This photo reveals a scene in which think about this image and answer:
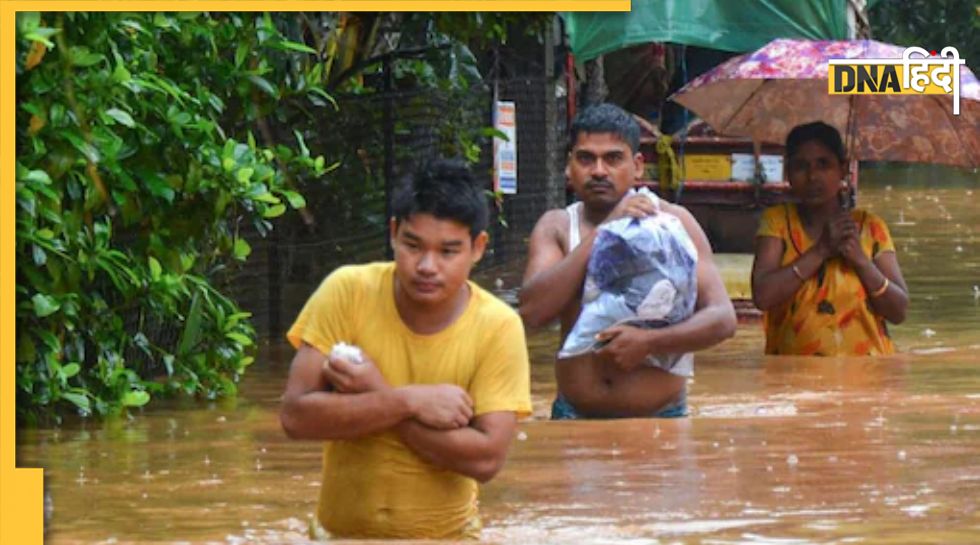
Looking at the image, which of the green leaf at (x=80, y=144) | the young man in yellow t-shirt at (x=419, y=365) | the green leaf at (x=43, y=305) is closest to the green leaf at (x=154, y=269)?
the green leaf at (x=43, y=305)

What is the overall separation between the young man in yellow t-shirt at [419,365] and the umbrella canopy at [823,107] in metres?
7.28

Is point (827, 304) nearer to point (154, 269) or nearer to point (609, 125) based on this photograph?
point (609, 125)

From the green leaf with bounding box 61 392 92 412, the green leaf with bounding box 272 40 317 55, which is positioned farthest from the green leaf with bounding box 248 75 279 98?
the green leaf with bounding box 61 392 92 412

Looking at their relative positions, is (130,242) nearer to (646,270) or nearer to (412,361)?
(646,270)

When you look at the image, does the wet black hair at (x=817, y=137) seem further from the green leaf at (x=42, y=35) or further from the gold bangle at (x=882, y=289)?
the green leaf at (x=42, y=35)

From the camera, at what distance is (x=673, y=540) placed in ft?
25.1

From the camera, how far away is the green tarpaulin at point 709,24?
51.0 ft

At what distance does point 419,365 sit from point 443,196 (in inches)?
18.0

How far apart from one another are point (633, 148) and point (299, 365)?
305cm

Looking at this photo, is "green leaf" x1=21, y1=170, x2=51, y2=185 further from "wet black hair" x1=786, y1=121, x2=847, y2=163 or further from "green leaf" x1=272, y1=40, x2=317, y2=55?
"wet black hair" x1=786, y1=121, x2=847, y2=163

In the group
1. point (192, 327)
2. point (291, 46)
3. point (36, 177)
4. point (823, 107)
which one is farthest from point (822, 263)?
point (36, 177)

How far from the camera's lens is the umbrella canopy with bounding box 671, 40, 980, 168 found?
44.4 ft

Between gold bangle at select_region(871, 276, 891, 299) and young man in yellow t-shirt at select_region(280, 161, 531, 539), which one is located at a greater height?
young man in yellow t-shirt at select_region(280, 161, 531, 539)

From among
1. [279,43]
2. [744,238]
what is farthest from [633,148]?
[744,238]
